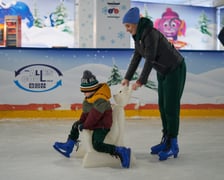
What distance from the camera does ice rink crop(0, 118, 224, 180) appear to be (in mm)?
2193

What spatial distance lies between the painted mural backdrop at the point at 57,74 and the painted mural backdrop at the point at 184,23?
4.92 meters

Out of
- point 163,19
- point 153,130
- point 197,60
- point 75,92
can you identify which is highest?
point 163,19

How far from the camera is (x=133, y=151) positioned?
2889mm

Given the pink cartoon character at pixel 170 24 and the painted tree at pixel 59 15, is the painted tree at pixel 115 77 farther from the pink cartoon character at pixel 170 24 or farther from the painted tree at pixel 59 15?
the pink cartoon character at pixel 170 24

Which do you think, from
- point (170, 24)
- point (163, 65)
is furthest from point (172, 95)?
point (170, 24)

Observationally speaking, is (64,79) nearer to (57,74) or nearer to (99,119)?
(57,74)

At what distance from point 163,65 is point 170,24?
7298mm

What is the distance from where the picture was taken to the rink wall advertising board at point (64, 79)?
177 inches

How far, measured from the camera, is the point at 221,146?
308 cm

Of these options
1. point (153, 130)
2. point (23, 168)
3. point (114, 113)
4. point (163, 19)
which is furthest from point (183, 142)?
point (163, 19)

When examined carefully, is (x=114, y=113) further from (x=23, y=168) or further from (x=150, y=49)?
(x=23, y=168)

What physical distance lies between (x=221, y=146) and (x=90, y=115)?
3.98ft

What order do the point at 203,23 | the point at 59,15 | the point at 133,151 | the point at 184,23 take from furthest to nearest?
the point at 203,23, the point at 184,23, the point at 59,15, the point at 133,151

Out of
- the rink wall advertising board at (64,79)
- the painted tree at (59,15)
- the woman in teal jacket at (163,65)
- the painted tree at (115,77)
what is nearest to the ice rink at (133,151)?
the woman in teal jacket at (163,65)
